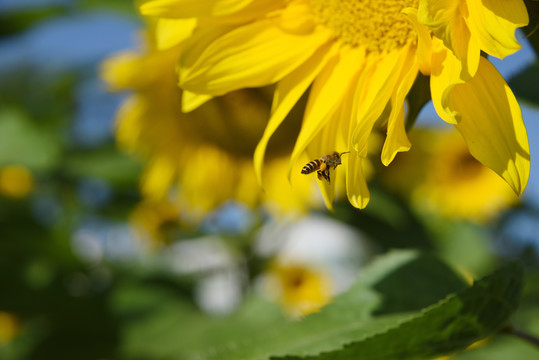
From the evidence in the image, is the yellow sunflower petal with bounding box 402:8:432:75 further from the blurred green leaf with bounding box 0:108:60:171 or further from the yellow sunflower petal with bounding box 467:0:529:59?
the blurred green leaf with bounding box 0:108:60:171

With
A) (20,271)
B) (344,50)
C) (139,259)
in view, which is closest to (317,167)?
(344,50)

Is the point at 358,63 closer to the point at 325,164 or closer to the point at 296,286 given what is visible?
the point at 325,164

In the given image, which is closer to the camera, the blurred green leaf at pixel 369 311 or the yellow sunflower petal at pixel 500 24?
the yellow sunflower petal at pixel 500 24

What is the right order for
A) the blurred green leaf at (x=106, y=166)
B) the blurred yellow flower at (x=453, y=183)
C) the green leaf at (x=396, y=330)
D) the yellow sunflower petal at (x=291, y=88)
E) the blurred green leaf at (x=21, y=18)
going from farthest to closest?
1. the blurred yellow flower at (x=453, y=183)
2. the blurred green leaf at (x=106, y=166)
3. the blurred green leaf at (x=21, y=18)
4. the yellow sunflower petal at (x=291, y=88)
5. the green leaf at (x=396, y=330)

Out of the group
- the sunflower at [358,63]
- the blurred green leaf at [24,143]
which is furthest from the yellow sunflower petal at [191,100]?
the blurred green leaf at [24,143]

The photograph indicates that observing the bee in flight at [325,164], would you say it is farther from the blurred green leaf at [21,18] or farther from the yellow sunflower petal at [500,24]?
the blurred green leaf at [21,18]

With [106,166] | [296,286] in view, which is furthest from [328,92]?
[296,286]
